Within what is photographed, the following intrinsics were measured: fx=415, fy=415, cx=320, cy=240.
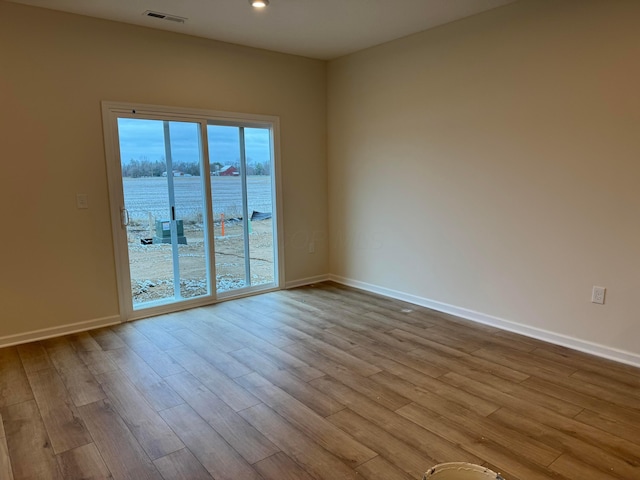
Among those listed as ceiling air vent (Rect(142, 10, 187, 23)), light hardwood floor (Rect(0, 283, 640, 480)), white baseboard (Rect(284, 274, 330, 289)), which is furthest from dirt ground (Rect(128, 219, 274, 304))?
ceiling air vent (Rect(142, 10, 187, 23))

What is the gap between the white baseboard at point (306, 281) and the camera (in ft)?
16.9

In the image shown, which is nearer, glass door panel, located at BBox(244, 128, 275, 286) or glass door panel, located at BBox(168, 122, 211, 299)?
glass door panel, located at BBox(168, 122, 211, 299)

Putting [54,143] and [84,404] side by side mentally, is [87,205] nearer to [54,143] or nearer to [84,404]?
[54,143]

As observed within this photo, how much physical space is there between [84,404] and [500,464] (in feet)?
7.73

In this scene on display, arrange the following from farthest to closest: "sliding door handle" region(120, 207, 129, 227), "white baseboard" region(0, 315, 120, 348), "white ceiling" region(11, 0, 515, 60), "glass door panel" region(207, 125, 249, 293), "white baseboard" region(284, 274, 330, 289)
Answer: "white baseboard" region(284, 274, 330, 289) → "glass door panel" region(207, 125, 249, 293) → "sliding door handle" region(120, 207, 129, 227) → "white baseboard" region(0, 315, 120, 348) → "white ceiling" region(11, 0, 515, 60)

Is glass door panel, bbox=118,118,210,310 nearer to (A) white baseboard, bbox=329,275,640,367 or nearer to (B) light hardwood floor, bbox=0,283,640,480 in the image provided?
(B) light hardwood floor, bbox=0,283,640,480

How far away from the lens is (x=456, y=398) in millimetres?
2533

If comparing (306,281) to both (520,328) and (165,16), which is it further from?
(165,16)

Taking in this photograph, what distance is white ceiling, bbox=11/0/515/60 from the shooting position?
3.30 meters

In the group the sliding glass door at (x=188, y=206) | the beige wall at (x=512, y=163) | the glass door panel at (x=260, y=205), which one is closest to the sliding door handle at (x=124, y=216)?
the sliding glass door at (x=188, y=206)

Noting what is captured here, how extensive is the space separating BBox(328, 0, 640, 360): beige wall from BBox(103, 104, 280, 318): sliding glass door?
122cm

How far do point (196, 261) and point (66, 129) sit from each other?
66.8 inches

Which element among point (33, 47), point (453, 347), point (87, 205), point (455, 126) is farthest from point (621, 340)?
point (33, 47)

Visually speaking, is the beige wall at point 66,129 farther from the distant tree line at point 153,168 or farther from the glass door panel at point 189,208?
the glass door panel at point 189,208
